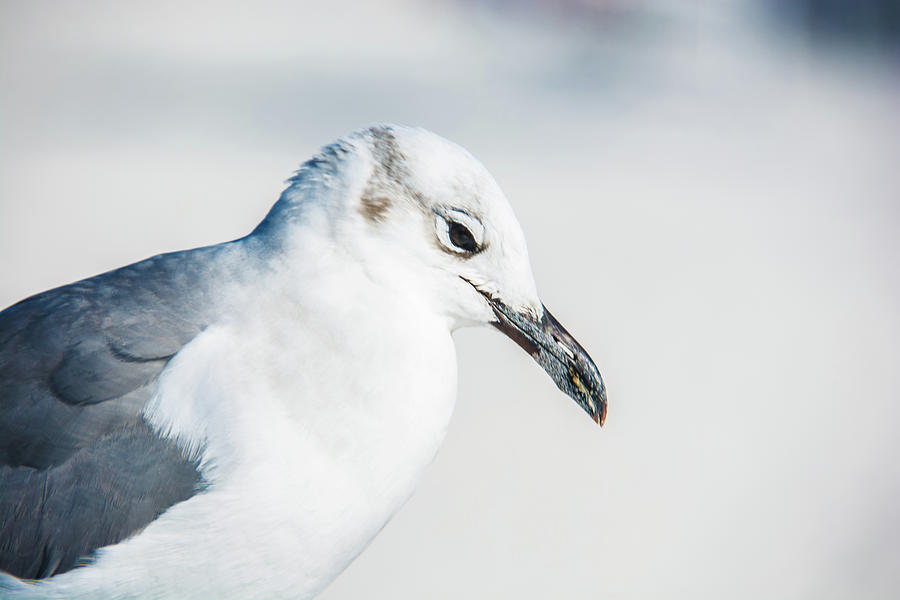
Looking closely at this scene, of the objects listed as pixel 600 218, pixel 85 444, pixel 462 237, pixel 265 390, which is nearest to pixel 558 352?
pixel 462 237

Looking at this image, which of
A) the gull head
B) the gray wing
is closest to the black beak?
the gull head

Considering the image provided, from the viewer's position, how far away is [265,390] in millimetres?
938

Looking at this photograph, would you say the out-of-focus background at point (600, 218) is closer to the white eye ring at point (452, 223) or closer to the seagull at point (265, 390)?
the seagull at point (265, 390)

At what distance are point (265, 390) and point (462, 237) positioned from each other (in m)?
0.28

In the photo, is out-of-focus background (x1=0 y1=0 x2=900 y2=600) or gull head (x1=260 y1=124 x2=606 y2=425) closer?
gull head (x1=260 y1=124 x2=606 y2=425)

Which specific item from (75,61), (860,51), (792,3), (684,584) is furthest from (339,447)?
(792,3)

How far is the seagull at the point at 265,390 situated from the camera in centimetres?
94

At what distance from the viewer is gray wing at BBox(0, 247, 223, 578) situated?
94 centimetres

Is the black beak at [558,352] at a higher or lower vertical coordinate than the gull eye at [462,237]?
lower

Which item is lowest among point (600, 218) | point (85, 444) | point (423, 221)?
point (85, 444)

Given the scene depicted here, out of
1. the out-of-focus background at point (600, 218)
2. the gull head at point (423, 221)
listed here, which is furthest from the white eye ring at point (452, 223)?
the out-of-focus background at point (600, 218)

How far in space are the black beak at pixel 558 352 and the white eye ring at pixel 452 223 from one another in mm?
67

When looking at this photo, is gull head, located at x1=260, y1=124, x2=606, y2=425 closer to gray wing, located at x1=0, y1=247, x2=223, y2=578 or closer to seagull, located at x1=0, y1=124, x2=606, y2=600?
seagull, located at x1=0, y1=124, x2=606, y2=600

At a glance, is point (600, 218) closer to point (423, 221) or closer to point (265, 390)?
point (423, 221)
